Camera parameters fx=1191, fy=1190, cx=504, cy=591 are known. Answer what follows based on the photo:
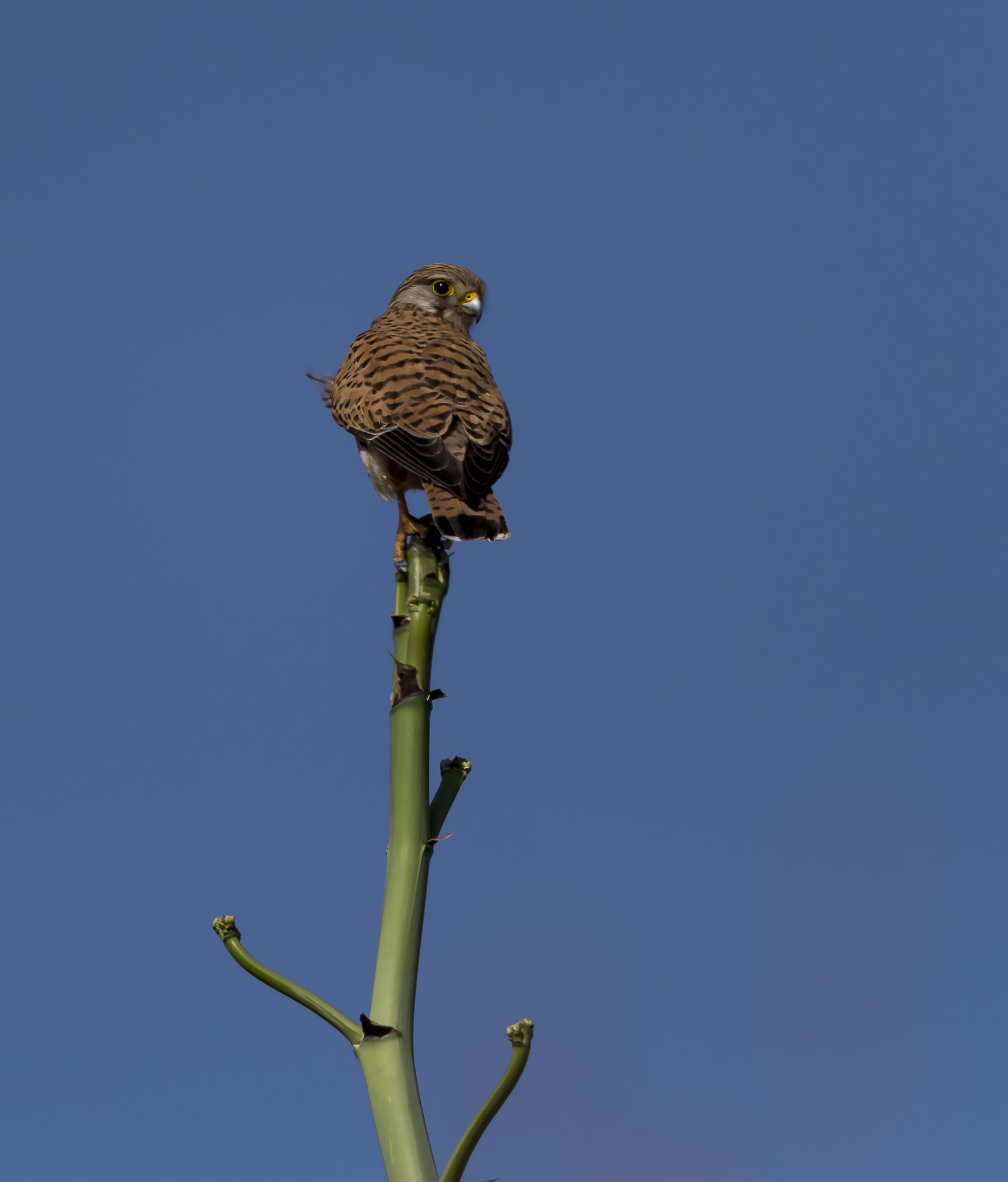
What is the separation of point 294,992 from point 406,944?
0.23m

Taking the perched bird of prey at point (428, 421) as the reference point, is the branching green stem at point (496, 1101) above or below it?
below

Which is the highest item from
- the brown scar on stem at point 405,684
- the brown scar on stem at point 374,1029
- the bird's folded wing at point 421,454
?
the bird's folded wing at point 421,454

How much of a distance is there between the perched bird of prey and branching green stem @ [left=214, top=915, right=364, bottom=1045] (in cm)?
129

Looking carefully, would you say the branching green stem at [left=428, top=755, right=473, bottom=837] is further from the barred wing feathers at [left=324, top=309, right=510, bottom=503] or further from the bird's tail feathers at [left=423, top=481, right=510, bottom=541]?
the barred wing feathers at [left=324, top=309, right=510, bottom=503]

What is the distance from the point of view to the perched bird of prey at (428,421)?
3.70m

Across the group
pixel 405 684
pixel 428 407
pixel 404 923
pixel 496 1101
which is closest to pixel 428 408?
pixel 428 407

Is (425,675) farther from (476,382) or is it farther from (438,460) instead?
(476,382)

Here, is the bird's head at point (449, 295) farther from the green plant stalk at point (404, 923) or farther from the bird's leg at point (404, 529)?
the green plant stalk at point (404, 923)

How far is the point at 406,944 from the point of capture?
7.60ft

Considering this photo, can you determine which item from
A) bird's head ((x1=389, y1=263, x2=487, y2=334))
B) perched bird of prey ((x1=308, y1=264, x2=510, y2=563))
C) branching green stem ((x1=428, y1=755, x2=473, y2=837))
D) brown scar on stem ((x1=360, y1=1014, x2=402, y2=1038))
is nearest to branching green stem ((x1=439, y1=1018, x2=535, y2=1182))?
brown scar on stem ((x1=360, y1=1014, x2=402, y2=1038))

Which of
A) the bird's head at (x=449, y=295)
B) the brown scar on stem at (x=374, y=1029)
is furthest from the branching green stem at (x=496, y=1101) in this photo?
the bird's head at (x=449, y=295)

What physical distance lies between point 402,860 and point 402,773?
17 cm

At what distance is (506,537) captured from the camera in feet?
11.5

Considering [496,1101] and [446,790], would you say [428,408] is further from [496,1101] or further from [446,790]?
[496,1101]
